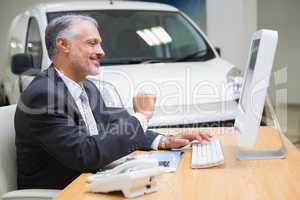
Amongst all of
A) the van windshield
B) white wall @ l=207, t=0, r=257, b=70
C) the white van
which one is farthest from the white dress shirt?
white wall @ l=207, t=0, r=257, b=70

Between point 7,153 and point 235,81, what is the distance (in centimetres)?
181

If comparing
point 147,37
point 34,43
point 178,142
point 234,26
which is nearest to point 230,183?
point 178,142

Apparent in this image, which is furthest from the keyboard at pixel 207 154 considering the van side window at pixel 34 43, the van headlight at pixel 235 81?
the van side window at pixel 34 43

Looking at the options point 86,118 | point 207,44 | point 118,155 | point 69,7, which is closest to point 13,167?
point 86,118

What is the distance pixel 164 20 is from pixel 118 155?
243 cm

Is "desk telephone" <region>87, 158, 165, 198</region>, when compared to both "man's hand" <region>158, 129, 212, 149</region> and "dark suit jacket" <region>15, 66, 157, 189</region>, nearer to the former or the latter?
"dark suit jacket" <region>15, 66, 157, 189</region>

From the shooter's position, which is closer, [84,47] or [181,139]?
[84,47]

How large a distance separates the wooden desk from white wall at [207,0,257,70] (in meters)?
3.42

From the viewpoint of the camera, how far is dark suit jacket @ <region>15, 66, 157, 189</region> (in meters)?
1.52

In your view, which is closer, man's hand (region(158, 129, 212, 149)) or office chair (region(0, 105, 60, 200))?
office chair (region(0, 105, 60, 200))

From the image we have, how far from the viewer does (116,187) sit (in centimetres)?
129

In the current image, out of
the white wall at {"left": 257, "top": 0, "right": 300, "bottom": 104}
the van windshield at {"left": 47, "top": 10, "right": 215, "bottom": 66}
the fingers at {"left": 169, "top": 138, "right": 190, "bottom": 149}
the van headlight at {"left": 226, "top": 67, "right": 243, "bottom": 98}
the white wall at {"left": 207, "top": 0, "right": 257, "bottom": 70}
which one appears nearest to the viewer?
the fingers at {"left": 169, "top": 138, "right": 190, "bottom": 149}

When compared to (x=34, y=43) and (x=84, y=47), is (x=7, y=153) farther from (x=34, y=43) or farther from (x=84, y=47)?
(x=34, y=43)

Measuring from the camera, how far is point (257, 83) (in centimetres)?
145
